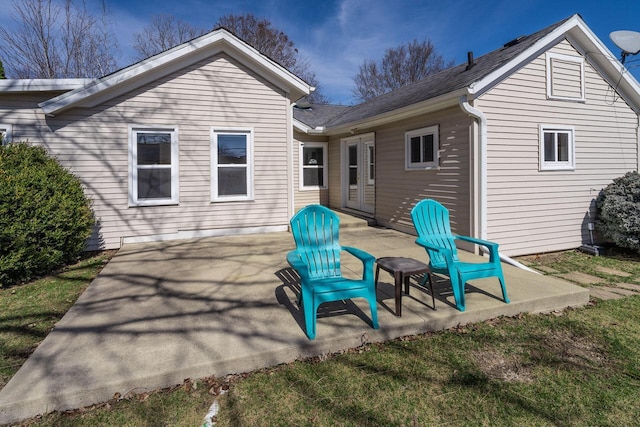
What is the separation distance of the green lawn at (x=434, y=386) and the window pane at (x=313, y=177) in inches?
327

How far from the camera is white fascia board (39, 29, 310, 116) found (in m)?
6.34

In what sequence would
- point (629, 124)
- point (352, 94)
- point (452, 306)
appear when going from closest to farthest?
1. point (452, 306)
2. point (629, 124)
3. point (352, 94)

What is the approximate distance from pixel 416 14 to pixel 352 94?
39.3 ft

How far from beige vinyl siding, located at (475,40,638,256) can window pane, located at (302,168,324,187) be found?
20.0ft

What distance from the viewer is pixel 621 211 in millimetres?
6855

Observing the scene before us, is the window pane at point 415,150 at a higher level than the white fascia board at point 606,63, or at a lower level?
lower

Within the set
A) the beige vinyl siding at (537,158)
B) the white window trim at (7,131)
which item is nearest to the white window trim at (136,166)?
the white window trim at (7,131)

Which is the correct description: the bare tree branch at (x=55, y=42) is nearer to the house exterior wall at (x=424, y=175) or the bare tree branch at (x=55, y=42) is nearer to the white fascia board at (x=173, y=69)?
the white fascia board at (x=173, y=69)

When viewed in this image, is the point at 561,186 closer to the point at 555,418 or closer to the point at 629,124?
the point at 629,124

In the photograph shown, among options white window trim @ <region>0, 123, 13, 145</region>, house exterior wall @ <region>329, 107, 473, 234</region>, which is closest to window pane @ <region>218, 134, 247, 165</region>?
house exterior wall @ <region>329, 107, 473, 234</region>

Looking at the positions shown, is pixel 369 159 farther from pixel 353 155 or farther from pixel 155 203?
pixel 155 203

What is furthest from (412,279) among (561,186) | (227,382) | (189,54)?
(189,54)

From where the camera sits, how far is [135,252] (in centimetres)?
640

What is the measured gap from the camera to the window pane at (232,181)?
7676 mm
